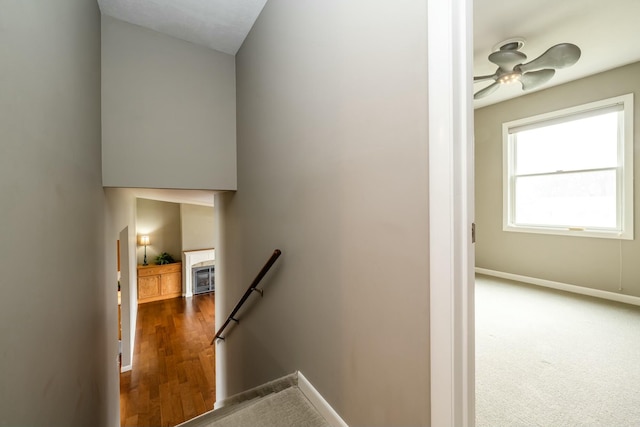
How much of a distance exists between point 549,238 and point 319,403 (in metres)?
3.75

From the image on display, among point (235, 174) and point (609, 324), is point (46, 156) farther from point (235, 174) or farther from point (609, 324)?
point (609, 324)

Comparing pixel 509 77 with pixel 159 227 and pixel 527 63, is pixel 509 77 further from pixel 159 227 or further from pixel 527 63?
pixel 159 227

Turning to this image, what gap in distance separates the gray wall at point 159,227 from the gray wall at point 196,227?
331mm

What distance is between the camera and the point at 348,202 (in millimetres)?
1143

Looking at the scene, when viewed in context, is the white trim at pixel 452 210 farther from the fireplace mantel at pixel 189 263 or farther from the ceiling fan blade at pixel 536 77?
the fireplace mantel at pixel 189 263

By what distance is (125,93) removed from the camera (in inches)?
87.1

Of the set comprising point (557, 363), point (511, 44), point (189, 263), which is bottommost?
point (189, 263)

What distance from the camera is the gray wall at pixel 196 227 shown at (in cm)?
743

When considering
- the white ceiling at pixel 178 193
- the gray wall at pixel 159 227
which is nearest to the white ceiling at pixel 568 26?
the white ceiling at pixel 178 193

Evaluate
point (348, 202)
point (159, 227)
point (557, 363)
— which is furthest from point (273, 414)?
point (159, 227)

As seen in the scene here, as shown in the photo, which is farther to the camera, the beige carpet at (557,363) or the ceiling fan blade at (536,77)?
the ceiling fan blade at (536,77)

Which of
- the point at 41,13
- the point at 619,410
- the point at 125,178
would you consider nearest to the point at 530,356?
the point at 619,410

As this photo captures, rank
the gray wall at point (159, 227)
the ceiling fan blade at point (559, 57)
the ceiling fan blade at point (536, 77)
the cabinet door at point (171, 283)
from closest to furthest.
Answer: the ceiling fan blade at point (559, 57) → the ceiling fan blade at point (536, 77) → the cabinet door at point (171, 283) → the gray wall at point (159, 227)

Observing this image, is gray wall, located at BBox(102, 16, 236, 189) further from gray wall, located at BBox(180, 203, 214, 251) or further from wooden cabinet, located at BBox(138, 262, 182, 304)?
wooden cabinet, located at BBox(138, 262, 182, 304)
